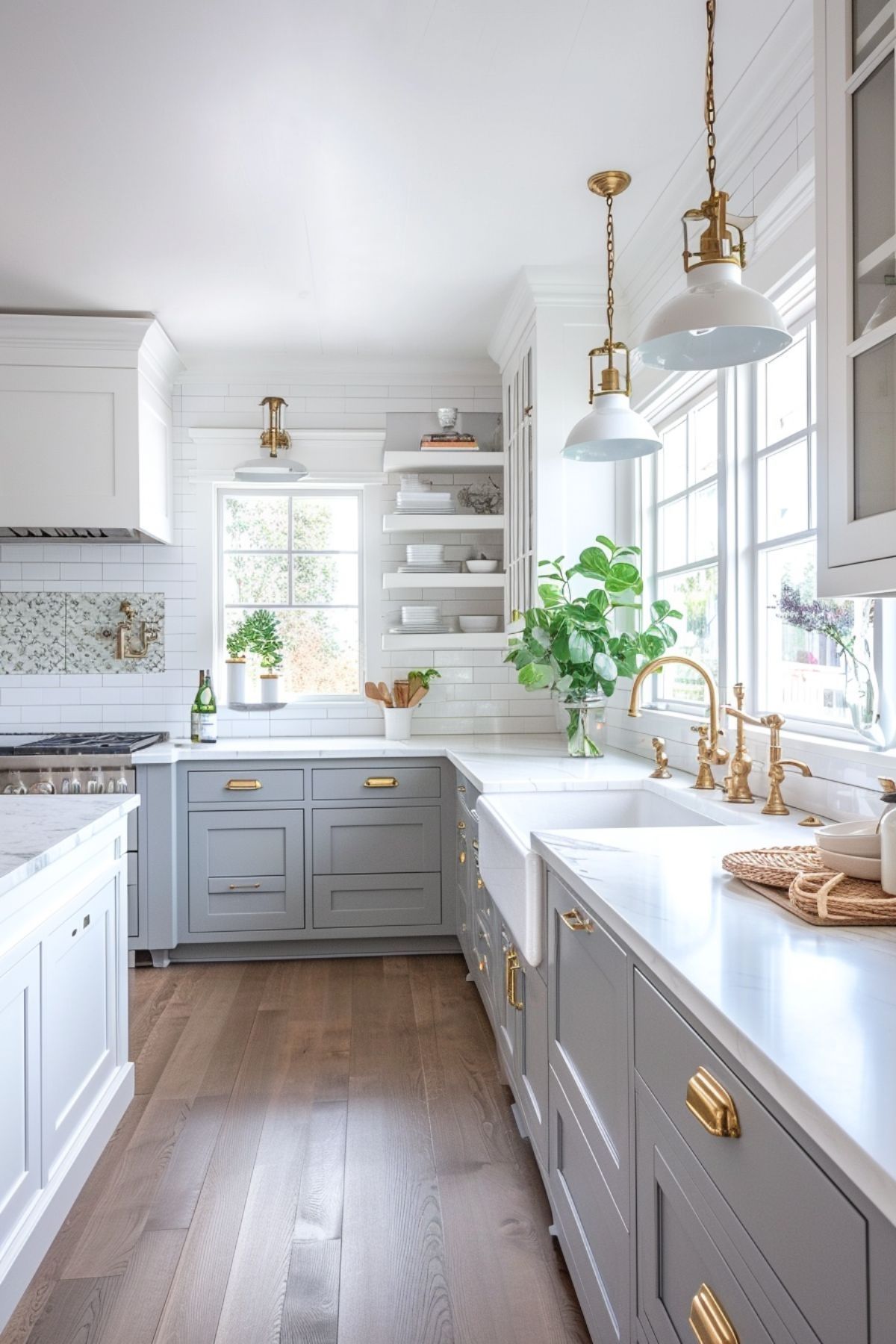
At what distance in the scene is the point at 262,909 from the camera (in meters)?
3.97

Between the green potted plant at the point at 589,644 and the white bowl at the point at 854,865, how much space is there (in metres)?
1.69

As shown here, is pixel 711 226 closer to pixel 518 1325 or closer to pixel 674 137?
pixel 674 137

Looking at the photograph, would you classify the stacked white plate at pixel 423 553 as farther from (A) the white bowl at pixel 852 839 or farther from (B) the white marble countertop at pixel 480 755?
(A) the white bowl at pixel 852 839

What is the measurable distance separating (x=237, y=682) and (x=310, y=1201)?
270cm

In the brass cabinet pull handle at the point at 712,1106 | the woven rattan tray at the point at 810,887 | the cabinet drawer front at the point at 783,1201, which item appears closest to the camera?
the cabinet drawer front at the point at 783,1201

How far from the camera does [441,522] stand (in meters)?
4.36

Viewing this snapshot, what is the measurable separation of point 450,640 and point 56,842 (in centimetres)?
261

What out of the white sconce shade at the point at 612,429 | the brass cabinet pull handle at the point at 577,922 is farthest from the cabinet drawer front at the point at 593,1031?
the white sconce shade at the point at 612,429

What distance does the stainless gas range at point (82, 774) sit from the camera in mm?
3789

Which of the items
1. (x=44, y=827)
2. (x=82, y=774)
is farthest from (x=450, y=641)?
(x=44, y=827)

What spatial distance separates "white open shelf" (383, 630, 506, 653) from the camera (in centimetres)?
437

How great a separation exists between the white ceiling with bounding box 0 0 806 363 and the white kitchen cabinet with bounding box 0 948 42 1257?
2118 millimetres

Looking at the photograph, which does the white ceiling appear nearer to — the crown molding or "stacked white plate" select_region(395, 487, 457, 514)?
the crown molding

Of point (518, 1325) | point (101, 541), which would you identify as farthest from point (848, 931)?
point (101, 541)
